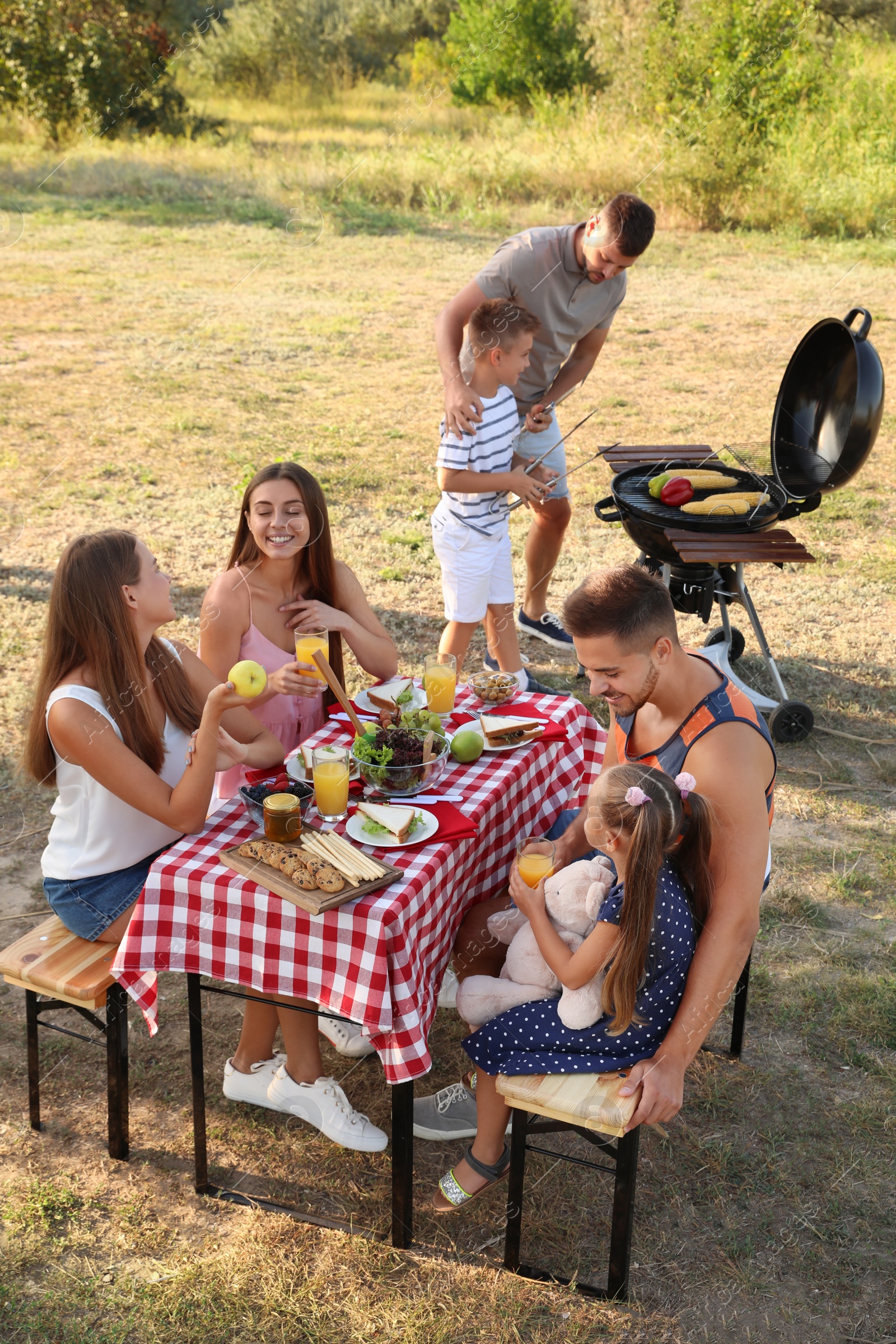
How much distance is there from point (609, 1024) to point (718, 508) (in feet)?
8.86

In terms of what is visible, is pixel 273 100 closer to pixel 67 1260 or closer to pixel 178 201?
pixel 178 201

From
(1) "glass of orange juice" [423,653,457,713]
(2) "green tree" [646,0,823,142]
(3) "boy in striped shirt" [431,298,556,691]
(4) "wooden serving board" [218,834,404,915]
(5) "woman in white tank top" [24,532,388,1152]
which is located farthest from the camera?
(2) "green tree" [646,0,823,142]

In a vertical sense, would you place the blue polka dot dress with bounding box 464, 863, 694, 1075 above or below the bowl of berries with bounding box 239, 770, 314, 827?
below

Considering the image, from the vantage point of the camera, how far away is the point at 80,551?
106 inches

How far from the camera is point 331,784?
253cm

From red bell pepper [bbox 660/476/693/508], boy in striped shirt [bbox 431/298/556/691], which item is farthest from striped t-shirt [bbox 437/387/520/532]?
red bell pepper [bbox 660/476/693/508]

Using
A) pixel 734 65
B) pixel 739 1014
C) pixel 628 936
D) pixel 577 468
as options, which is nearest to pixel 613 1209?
pixel 628 936

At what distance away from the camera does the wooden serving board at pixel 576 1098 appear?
2.19 meters

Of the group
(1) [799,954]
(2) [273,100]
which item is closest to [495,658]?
(1) [799,954]

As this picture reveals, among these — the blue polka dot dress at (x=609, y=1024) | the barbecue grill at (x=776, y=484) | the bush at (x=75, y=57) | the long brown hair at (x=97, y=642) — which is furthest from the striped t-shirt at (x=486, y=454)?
the bush at (x=75, y=57)

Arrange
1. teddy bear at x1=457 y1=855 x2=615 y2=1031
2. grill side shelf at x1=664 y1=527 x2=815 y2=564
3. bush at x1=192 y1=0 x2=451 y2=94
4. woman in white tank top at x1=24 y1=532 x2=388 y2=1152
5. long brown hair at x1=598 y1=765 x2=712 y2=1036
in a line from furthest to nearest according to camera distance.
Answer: bush at x1=192 y1=0 x2=451 y2=94
grill side shelf at x1=664 y1=527 x2=815 y2=564
woman in white tank top at x1=24 y1=532 x2=388 y2=1152
teddy bear at x1=457 y1=855 x2=615 y2=1031
long brown hair at x1=598 y1=765 x2=712 y2=1036

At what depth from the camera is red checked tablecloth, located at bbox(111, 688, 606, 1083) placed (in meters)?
2.26

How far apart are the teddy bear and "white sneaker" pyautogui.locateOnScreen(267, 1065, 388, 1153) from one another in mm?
500

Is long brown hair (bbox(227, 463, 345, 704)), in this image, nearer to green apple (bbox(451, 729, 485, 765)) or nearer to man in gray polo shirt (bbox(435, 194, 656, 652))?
green apple (bbox(451, 729, 485, 765))
